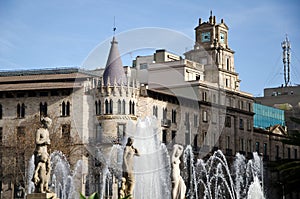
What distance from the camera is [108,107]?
70000 millimetres

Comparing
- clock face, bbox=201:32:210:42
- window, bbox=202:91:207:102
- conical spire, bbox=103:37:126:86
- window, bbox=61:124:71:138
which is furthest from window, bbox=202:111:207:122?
window, bbox=61:124:71:138

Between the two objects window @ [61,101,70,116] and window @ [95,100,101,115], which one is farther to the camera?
window @ [95,100,101,115]

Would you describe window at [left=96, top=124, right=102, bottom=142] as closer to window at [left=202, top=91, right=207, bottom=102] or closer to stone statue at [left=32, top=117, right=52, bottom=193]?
window at [left=202, top=91, right=207, bottom=102]

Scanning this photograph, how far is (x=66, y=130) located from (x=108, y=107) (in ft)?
14.4

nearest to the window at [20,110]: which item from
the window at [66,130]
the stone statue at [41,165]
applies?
the window at [66,130]

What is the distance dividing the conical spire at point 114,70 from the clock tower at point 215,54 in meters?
17.1

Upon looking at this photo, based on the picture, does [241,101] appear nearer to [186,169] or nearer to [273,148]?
[273,148]

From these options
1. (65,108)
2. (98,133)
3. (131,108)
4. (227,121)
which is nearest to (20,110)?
(65,108)

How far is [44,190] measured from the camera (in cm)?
2497

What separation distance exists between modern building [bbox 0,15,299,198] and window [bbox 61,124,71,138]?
0.09 m

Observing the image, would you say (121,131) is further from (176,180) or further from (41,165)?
(41,165)

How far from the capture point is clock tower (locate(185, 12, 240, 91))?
87.3 metres

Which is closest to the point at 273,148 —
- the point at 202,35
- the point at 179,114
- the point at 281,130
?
the point at 281,130

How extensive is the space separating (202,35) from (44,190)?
225 ft
